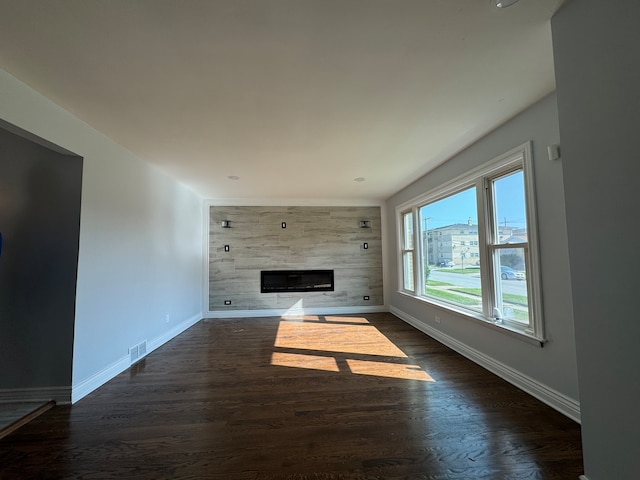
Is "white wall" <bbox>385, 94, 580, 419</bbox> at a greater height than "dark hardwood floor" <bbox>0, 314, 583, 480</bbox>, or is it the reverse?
"white wall" <bbox>385, 94, 580, 419</bbox>

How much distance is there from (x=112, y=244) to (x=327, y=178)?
2.89 meters

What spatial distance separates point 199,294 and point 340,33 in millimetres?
5124

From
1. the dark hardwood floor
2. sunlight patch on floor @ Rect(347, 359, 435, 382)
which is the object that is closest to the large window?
the dark hardwood floor

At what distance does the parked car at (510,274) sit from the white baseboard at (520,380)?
2.78ft

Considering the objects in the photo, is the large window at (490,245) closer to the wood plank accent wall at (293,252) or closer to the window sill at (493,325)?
the window sill at (493,325)

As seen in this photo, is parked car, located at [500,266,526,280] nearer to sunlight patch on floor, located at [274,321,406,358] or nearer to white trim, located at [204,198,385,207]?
sunlight patch on floor, located at [274,321,406,358]

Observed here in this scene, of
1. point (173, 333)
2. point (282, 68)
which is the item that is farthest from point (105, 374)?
point (282, 68)

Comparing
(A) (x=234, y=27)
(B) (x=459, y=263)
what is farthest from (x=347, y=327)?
(A) (x=234, y=27)

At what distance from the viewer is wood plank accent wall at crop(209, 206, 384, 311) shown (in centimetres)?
553

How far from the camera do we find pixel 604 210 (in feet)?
3.92

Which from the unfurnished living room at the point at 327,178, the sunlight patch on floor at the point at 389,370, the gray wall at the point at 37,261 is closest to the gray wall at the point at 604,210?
the unfurnished living room at the point at 327,178

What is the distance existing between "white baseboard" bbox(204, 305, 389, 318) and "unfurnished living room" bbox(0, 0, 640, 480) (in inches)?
50.0

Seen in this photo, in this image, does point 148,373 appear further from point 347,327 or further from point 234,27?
point 234,27

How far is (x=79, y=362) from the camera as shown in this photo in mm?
2334
